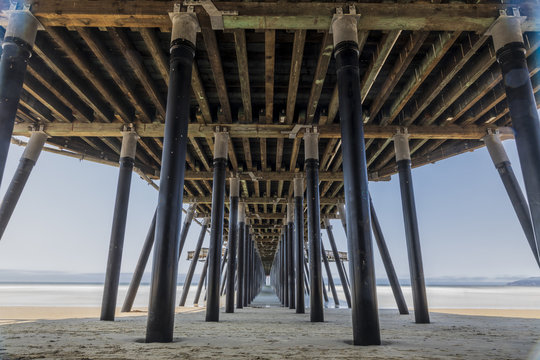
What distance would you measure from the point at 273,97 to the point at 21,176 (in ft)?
27.2

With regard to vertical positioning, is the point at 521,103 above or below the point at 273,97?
below

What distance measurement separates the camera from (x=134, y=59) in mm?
8078

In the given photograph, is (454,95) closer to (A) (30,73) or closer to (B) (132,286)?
(A) (30,73)

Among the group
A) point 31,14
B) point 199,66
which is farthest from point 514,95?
point 31,14

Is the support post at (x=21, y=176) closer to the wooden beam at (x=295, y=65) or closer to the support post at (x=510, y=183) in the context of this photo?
the wooden beam at (x=295, y=65)

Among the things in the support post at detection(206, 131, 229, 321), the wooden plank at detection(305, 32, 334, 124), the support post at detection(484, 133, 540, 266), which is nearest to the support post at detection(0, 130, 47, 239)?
the support post at detection(206, 131, 229, 321)

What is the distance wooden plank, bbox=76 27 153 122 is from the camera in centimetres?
735

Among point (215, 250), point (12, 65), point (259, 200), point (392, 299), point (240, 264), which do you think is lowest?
point (392, 299)

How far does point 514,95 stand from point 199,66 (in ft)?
24.1

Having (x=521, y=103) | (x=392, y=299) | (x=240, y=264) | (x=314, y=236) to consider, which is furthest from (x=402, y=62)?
(x=392, y=299)

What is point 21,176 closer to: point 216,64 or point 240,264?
point 216,64

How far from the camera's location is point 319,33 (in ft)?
25.7

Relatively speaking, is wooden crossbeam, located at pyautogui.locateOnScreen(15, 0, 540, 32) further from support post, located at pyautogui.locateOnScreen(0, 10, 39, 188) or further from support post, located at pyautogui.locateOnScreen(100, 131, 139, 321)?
support post, located at pyautogui.locateOnScreen(100, 131, 139, 321)

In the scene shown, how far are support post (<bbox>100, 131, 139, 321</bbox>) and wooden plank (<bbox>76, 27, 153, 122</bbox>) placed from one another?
1.64m
